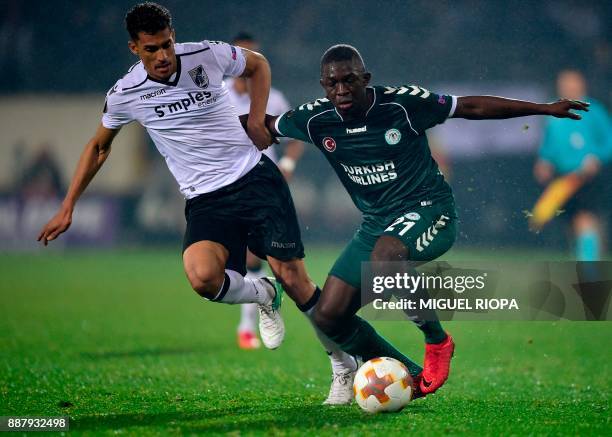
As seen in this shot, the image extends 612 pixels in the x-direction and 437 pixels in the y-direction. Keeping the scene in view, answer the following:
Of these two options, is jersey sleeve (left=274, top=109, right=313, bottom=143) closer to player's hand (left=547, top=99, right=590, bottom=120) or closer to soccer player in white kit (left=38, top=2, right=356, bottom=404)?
soccer player in white kit (left=38, top=2, right=356, bottom=404)

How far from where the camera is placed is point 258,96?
6.73 m

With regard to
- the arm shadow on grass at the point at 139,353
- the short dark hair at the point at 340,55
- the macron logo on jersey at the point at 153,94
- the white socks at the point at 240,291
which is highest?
the short dark hair at the point at 340,55

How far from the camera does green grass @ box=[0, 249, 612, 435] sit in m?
5.56

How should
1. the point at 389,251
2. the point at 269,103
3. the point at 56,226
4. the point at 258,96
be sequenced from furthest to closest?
the point at 269,103
the point at 258,96
the point at 56,226
the point at 389,251

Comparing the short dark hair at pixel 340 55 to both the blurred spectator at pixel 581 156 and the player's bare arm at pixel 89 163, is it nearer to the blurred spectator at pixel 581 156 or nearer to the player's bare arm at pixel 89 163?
the player's bare arm at pixel 89 163

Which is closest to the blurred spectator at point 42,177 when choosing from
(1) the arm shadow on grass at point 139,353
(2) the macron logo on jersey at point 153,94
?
(1) the arm shadow on grass at point 139,353

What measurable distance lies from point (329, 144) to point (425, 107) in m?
0.67

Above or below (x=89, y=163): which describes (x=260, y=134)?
above

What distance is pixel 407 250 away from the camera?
611 cm

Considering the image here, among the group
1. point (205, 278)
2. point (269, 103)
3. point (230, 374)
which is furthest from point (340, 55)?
point (269, 103)

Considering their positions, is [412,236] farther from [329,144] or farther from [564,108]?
[564,108]

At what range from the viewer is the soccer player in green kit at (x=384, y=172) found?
611 centimetres

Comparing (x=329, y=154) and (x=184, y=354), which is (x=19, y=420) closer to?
(x=329, y=154)

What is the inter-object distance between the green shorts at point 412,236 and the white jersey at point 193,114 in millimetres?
940
